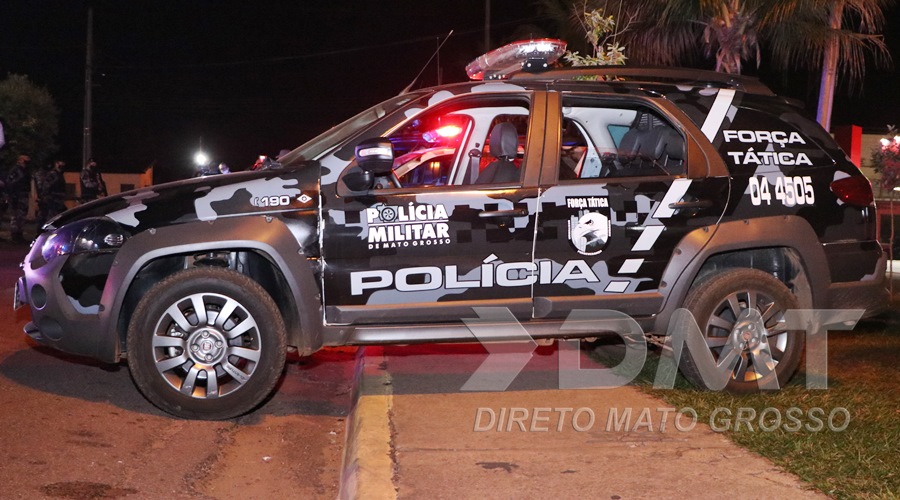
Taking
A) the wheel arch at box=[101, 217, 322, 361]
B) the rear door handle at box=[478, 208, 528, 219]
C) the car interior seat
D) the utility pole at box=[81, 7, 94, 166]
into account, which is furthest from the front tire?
the utility pole at box=[81, 7, 94, 166]

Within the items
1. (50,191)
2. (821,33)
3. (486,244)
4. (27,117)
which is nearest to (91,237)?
(486,244)

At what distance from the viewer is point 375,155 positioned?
5.48m

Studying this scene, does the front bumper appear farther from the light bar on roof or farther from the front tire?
the light bar on roof

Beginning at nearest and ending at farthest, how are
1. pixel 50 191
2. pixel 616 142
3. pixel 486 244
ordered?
pixel 486 244, pixel 616 142, pixel 50 191

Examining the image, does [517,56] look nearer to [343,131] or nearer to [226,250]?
[343,131]

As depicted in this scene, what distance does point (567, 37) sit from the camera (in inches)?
752

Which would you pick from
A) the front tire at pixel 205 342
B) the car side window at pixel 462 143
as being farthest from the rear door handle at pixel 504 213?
the front tire at pixel 205 342

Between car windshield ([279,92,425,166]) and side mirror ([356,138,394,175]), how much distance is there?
16.2 inches

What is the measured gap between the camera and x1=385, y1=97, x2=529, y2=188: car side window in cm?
643

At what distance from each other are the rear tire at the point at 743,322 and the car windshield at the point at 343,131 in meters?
2.21

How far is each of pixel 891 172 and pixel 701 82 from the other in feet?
74.4

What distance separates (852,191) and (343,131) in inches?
131

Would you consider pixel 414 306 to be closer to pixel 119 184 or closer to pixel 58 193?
pixel 58 193

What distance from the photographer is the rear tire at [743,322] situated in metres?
6.18
